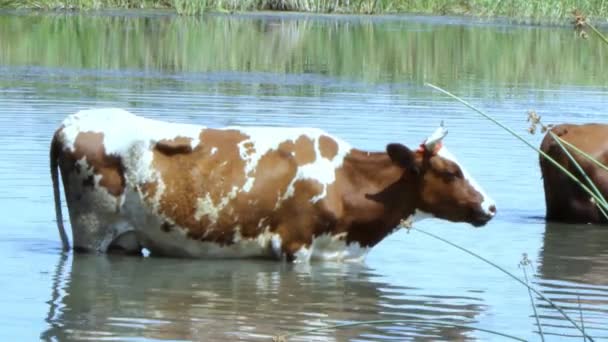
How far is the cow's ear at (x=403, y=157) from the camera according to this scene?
37.4ft

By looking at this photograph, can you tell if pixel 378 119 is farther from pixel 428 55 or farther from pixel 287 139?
pixel 428 55

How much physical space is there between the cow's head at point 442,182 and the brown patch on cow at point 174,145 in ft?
4.59

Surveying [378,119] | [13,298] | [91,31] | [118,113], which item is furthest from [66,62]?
[13,298]

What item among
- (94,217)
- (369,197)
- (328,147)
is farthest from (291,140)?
(94,217)

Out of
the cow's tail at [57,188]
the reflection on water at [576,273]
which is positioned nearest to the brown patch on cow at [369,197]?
the reflection on water at [576,273]

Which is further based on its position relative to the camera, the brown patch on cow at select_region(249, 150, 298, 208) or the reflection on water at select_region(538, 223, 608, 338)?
the brown patch on cow at select_region(249, 150, 298, 208)

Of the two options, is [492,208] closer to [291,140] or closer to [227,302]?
[291,140]

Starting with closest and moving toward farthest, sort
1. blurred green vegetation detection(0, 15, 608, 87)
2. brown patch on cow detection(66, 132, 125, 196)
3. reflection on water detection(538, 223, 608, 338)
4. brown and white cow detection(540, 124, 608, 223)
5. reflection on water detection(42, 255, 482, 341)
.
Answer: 1. reflection on water detection(42, 255, 482, 341)
2. reflection on water detection(538, 223, 608, 338)
3. brown patch on cow detection(66, 132, 125, 196)
4. brown and white cow detection(540, 124, 608, 223)
5. blurred green vegetation detection(0, 15, 608, 87)

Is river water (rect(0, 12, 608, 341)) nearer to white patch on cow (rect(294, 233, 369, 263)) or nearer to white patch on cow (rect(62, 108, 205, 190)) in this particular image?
white patch on cow (rect(294, 233, 369, 263))

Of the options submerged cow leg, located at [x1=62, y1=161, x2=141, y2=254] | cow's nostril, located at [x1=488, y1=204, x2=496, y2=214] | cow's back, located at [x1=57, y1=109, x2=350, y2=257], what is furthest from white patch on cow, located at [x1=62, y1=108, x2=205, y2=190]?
cow's nostril, located at [x1=488, y1=204, x2=496, y2=214]

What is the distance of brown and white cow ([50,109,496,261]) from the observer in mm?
11031

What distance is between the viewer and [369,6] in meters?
45.1

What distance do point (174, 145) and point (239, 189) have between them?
0.53 meters

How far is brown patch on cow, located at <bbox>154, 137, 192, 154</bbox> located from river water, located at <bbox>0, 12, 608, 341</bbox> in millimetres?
755
